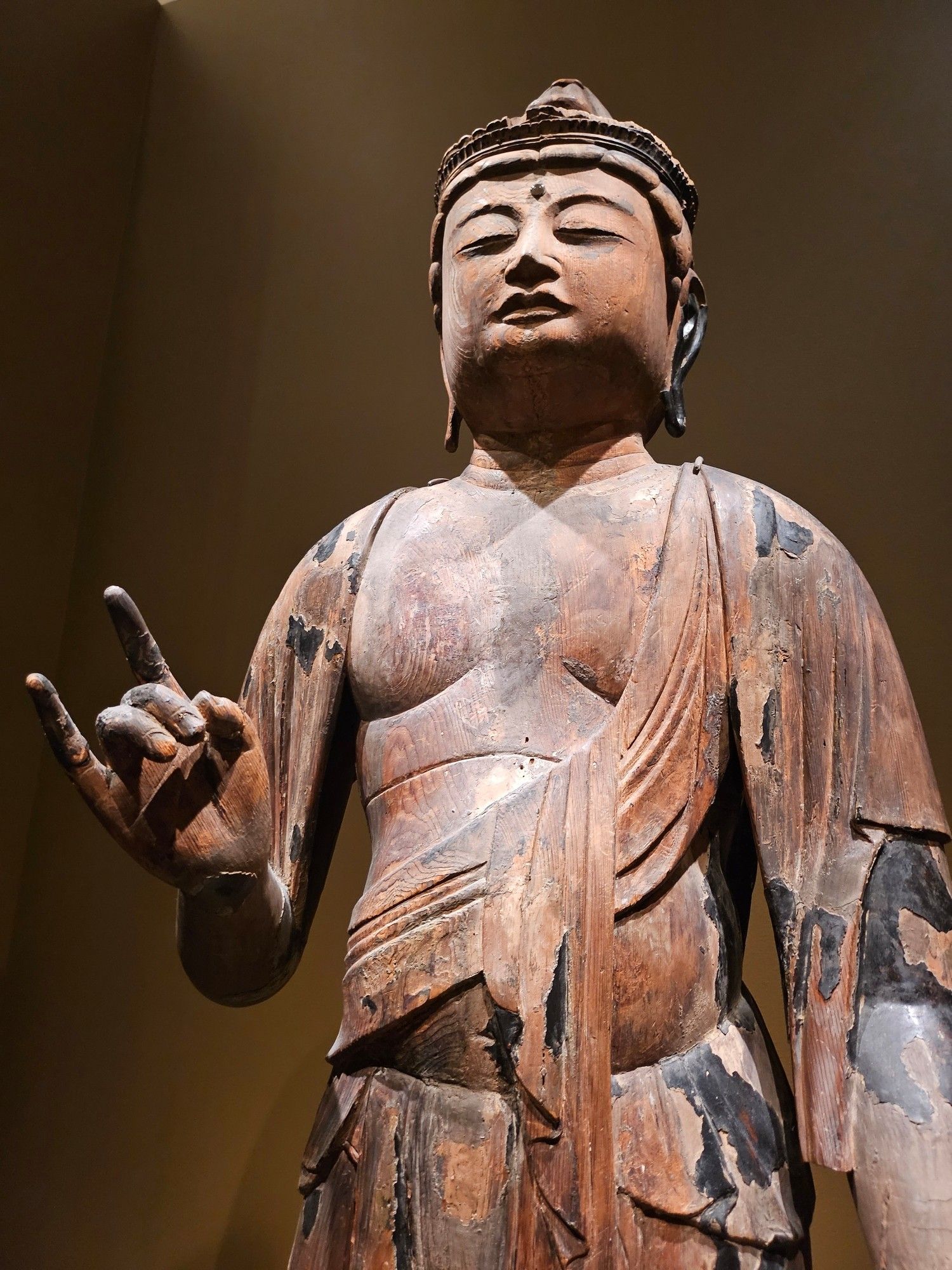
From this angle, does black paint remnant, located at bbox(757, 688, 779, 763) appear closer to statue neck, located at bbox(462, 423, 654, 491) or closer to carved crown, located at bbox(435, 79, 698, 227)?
statue neck, located at bbox(462, 423, 654, 491)

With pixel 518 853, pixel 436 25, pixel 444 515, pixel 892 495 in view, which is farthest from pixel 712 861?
pixel 436 25

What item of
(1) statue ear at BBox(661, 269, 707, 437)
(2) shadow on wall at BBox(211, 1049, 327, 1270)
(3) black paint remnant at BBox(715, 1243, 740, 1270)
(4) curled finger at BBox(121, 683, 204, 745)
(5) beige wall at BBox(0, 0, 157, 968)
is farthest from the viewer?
(5) beige wall at BBox(0, 0, 157, 968)

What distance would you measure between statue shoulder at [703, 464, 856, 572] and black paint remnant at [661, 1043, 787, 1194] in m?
0.70

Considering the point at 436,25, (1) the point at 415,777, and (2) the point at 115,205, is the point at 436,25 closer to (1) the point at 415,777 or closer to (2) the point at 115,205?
(2) the point at 115,205

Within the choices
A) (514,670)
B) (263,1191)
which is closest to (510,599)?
(514,670)

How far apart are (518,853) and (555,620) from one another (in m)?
0.37

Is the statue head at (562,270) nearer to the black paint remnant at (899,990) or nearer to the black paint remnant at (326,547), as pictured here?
the black paint remnant at (326,547)

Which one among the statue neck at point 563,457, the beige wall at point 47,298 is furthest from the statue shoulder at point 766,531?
the beige wall at point 47,298

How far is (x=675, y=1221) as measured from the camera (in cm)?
150

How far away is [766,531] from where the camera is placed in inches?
74.7

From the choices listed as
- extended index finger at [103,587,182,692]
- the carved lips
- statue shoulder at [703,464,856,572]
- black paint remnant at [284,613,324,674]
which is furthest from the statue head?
extended index finger at [103,587,182,692]

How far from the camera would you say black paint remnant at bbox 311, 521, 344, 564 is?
6.89 feet

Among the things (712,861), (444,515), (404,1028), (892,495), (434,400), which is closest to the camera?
(404,1028)

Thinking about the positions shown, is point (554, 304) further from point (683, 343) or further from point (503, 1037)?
point (503, 1037)
